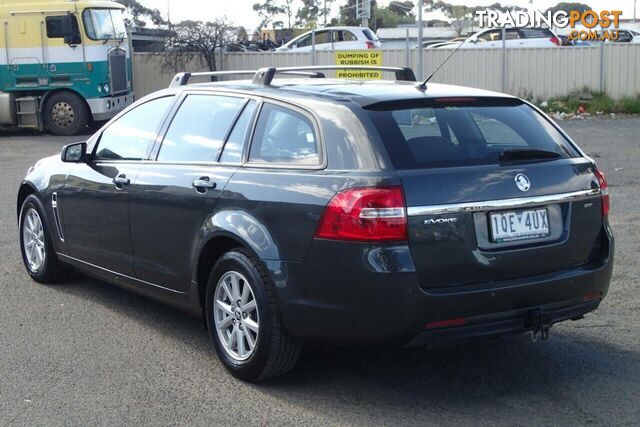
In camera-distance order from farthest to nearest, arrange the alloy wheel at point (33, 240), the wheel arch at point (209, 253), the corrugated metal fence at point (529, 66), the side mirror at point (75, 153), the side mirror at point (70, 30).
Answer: the corrugated metal fence at point (529, 66), the side mirror at point (70, 30), the alloy wheel at point (33, 240), the side mirror at point (75, 153), the wheel arch at point (209, 253)

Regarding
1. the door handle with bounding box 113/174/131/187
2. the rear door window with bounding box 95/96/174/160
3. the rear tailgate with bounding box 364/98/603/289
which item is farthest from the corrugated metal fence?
the rear tailgate with bounding box 364/98/603/289

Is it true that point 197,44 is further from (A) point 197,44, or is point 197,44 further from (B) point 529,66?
(B) point 529,66

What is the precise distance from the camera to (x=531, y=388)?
16.8 feet

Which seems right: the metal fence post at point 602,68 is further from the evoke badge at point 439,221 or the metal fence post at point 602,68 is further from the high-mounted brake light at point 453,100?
the evoke badge at point 439,221

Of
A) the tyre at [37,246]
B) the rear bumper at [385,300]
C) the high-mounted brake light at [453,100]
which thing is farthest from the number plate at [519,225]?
the tyre at [37,246]

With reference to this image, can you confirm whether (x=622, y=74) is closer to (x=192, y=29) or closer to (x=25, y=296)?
(x=192, y=29)

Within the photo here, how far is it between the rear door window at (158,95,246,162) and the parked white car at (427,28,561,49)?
21400mm

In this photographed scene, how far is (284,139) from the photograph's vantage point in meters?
5.29

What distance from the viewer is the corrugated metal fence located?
25.1 meters

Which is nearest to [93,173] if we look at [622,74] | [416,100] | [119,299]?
[119,299]

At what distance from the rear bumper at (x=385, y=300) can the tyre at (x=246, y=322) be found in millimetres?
126

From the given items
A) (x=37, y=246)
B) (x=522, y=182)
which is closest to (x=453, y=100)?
(x=522, y=182)

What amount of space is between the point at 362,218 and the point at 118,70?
19.2m

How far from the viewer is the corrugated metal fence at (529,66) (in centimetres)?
2514
